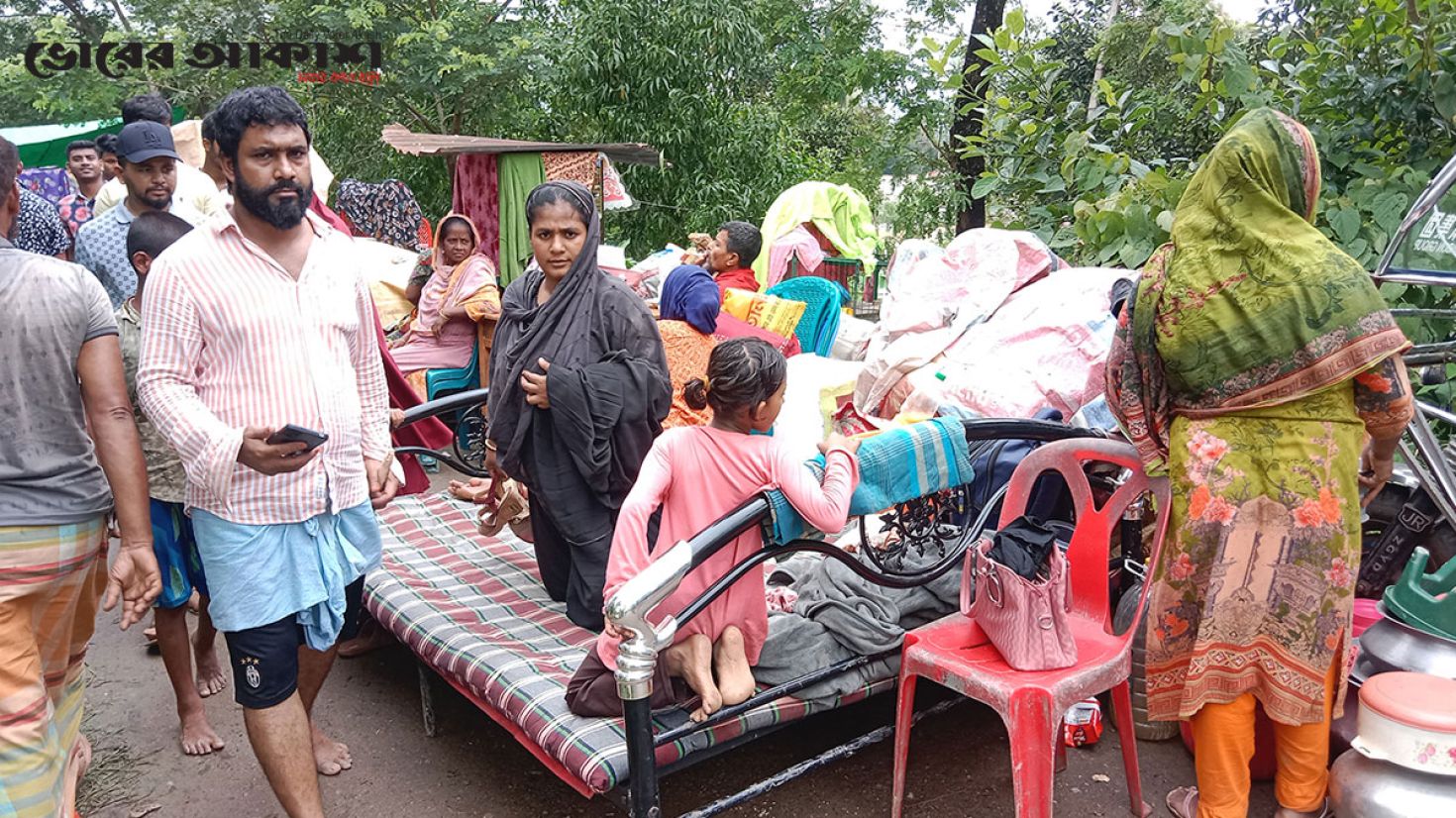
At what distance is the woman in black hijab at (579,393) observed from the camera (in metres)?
3.05

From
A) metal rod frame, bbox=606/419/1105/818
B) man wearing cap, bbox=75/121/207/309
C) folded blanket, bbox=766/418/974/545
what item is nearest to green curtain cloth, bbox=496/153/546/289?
man wearing cap, bbox=75/121/207/309

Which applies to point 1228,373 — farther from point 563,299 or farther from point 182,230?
point 182,230

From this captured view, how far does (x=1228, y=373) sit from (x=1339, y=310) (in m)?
0.27

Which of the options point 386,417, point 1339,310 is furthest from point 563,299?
point 1339,310

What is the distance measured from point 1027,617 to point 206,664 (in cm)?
290

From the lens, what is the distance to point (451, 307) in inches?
239

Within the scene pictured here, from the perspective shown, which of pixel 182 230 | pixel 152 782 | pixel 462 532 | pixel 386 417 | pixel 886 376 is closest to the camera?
pixel 386 417

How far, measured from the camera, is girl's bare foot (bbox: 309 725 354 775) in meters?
3.03

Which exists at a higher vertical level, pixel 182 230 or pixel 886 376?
pixel 182 230

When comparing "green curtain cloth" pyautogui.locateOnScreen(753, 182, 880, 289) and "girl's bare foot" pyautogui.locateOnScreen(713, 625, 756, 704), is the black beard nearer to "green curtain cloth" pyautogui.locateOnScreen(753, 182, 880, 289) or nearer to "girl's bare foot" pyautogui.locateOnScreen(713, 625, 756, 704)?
"girl's bare foot" pyautogui.locateOnScreen(713, 625, 756, 704)

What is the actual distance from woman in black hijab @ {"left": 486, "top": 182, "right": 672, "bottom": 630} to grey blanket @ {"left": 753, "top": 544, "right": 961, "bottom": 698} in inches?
27.1

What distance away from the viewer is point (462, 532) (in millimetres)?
4027

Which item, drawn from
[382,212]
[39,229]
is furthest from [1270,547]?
[382,212]

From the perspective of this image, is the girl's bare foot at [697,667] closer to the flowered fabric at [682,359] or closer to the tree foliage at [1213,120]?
the flowered fabric at [682,359]
